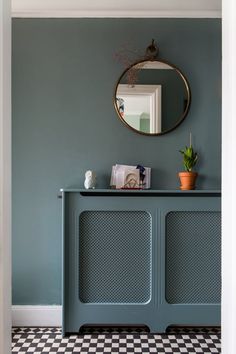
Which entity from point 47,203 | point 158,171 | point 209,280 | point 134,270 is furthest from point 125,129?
point 209,280

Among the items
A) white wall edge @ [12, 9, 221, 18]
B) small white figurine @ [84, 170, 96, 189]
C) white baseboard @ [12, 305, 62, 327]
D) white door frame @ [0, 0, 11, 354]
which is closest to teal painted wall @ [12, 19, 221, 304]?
white wall edge @ [12, 9, 221, 18]

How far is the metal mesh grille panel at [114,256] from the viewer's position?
2.33 meters

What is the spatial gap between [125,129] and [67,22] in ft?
3.00

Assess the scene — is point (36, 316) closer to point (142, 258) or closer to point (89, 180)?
point (142, 258)

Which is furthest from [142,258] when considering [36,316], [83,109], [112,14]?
[112,14]

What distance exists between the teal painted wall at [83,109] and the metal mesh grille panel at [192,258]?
1.04 ft

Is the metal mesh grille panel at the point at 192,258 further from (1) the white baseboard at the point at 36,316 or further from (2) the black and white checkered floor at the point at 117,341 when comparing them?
(1) the white baseboard at the point at 36,316

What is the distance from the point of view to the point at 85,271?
7.65 ft

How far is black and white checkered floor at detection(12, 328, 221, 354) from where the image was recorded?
2148 mm

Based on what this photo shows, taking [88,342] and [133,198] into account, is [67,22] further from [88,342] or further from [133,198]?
[88,342]

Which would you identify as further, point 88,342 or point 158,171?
point 158,171
